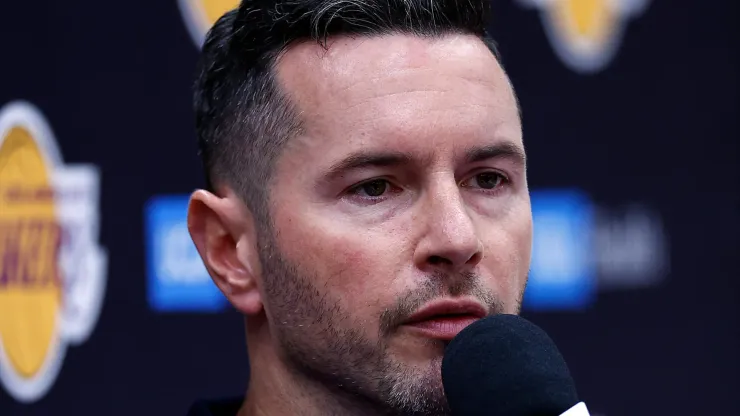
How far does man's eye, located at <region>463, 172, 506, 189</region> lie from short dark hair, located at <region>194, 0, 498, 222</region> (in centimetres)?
20

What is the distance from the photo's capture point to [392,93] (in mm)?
1430

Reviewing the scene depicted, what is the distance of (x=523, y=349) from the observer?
1201 millimetres

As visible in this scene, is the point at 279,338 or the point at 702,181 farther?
the point at 702,181

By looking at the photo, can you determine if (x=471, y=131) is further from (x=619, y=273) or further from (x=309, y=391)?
(x=619, y=273)

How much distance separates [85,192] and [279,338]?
0.97 metres

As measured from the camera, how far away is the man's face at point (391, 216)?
4.49 feet

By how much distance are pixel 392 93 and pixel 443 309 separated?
28 cm

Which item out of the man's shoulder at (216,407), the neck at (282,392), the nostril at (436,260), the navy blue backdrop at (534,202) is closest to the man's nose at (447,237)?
the nostril at (436,260)

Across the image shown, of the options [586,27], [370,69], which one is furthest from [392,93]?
[586,27]

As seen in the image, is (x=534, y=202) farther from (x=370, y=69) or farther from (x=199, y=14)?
(x=370, y=69)

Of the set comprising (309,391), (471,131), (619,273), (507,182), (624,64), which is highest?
(471,131)

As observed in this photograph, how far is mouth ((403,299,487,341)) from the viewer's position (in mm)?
1358

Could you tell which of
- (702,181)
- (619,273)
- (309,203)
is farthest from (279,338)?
(702,181)

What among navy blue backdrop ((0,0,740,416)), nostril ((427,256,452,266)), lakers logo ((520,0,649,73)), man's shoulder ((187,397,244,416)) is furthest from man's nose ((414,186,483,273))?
lakers logo ((520,0,649,73))
